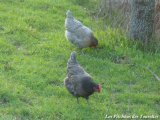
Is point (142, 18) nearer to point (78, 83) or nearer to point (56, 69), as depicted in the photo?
point (56, 69)

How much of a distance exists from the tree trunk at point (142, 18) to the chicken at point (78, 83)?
10.0 feet

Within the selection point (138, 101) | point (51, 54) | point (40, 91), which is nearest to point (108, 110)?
point (138, 101)

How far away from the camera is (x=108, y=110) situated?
7.89 meters

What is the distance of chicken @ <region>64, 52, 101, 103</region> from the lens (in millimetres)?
7801

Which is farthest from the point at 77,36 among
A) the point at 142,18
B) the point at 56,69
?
the point at 142,18

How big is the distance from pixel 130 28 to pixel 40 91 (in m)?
3.41

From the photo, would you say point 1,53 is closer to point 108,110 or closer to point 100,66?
point 100,66

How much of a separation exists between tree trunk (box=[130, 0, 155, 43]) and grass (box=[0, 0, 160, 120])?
1.10 feet

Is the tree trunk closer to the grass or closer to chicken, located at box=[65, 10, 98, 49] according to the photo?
the grass

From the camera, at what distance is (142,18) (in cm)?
1079

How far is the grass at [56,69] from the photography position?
7.87 m

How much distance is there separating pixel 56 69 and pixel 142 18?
105 inches

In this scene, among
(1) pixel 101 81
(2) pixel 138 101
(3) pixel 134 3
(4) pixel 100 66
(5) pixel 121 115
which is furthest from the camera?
(3) pixel 134 3

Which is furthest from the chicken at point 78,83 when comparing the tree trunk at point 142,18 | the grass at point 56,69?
the tree trunk at point 142,18
